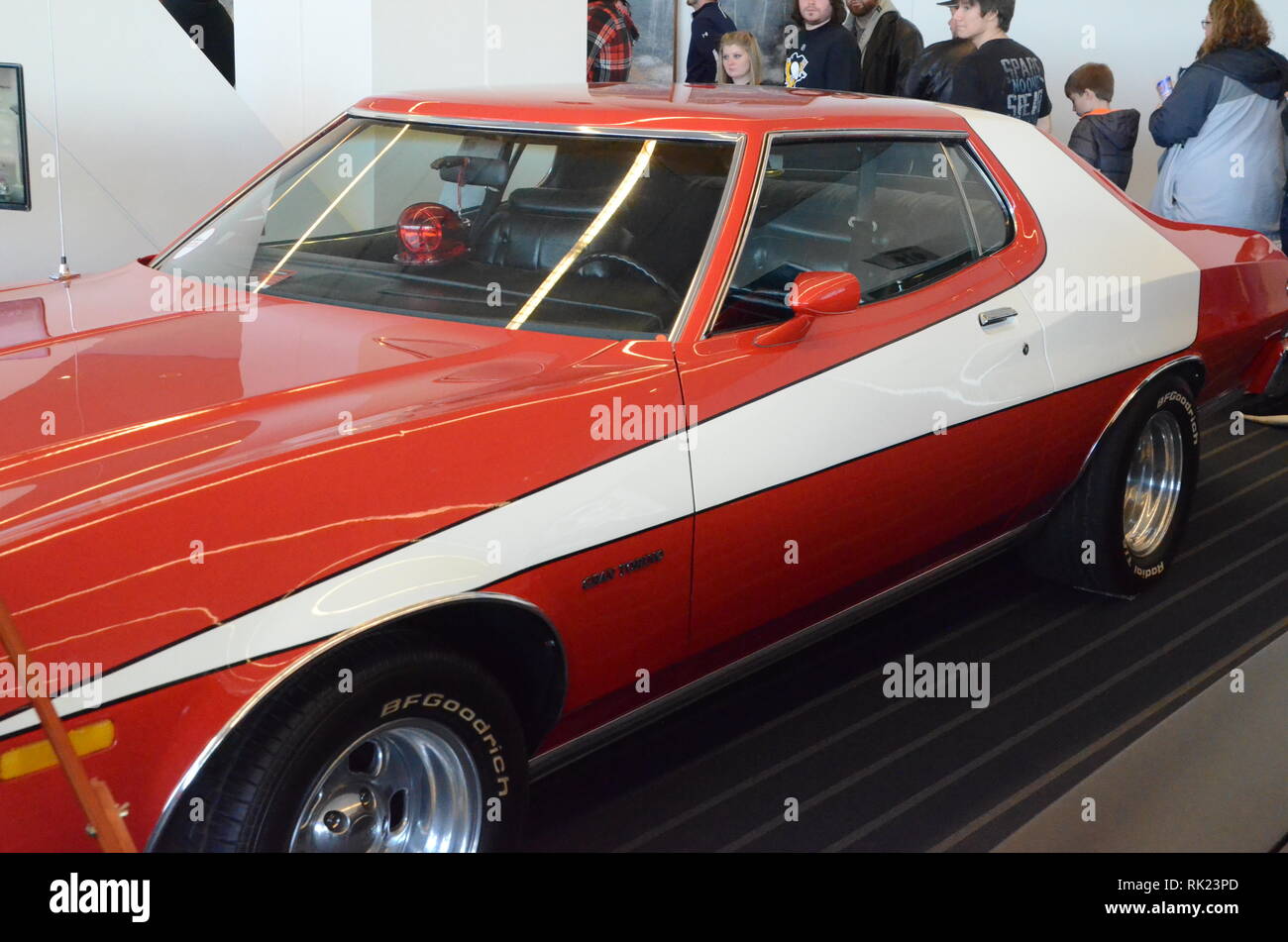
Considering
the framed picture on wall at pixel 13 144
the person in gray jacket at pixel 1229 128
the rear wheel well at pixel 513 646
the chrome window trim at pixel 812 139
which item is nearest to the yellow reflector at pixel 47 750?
the rear wheel well at pixel 513 646

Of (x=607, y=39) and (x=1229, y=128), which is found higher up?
(x=607, y=39)

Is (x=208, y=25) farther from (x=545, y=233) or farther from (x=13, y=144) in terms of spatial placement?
(x=545, y=233)

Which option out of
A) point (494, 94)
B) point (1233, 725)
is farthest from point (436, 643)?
point (1233, 725)

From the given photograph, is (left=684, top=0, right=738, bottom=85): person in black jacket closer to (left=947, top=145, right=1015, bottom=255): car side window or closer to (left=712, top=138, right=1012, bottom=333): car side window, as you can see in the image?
(left=947, top=145, right=1015, bottom=255): car side window

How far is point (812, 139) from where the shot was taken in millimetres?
2854

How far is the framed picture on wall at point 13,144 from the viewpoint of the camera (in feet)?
16.0

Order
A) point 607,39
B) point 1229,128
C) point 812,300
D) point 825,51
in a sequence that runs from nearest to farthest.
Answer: point 812,300 < point 1229,128 < point 825,51 < point 607,39

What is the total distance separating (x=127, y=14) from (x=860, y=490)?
13.1 feet

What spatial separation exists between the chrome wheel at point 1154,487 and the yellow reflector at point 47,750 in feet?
9.83

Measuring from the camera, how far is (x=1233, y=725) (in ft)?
9.57

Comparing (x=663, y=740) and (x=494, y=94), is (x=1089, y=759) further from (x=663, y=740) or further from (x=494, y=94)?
(x=494, y=94)

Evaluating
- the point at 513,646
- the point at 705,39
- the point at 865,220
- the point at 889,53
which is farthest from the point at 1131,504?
the point at 705,39

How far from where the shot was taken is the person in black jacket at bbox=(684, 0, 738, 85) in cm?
795

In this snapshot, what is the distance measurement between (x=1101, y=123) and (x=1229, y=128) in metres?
1.08
